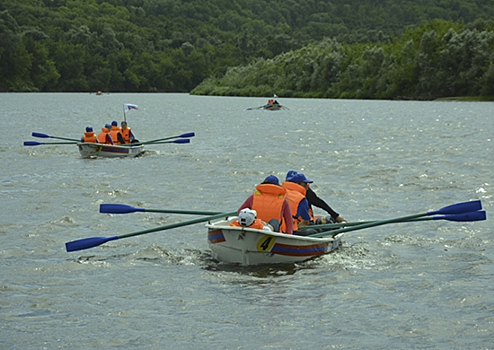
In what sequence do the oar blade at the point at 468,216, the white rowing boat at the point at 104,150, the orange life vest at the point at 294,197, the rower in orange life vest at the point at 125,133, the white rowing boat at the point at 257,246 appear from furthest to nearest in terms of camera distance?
1. the rower in orange life vest at the point at 125,133
2. the white rowing boat at the point at 104,150
3. the orange life vest at the point at 294,197
4. the oar blade at the point at 468,216
5. the white rowing boat at the point at 257,246

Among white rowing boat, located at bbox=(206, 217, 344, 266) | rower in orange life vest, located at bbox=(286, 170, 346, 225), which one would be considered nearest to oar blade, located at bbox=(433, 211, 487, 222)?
rower in orange life vest, located at bbox=(286, 170, 346, 225)

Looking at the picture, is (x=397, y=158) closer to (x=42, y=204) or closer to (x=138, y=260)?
(x=42, y=204)

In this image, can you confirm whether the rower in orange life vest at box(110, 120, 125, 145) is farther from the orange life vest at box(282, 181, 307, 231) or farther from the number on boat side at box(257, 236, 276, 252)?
the number on boat side at box(257, 236, 276, 252)

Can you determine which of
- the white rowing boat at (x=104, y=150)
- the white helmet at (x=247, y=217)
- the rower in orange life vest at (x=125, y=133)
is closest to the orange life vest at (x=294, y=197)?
the white helmet at (x=247, y=217)

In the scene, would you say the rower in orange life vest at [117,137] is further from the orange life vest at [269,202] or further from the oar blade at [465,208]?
the oar blade at [465,208]

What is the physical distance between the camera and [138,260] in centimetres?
1631

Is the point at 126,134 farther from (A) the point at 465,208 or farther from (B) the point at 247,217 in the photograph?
(B) the point at 247,217

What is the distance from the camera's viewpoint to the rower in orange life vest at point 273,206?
Answer: 15211mm

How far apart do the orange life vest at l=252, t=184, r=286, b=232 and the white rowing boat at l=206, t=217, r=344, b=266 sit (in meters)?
0.50

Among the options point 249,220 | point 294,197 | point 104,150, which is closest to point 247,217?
point 249,220

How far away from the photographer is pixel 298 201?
1639 centimetres

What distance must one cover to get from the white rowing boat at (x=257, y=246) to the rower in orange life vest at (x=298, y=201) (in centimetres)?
72

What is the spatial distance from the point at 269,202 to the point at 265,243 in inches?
34.8

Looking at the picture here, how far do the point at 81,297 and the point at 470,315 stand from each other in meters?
6.11
